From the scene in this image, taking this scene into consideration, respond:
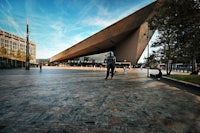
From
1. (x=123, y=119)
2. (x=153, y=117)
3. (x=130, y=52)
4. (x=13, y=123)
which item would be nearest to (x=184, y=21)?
(x=153, y=117)

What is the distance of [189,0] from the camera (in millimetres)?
5539

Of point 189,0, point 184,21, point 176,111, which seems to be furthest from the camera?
point 184,21

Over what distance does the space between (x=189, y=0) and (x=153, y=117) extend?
5508mm

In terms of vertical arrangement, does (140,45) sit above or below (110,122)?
above

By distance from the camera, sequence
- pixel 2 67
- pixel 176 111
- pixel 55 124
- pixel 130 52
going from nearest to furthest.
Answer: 1. pixel 55 124
2. pixel 176 111
3. pixel 2 67
4. pixel 130 52

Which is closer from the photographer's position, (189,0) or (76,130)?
(76,130)

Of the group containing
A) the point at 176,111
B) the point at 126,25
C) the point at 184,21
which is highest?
the point at 126,25

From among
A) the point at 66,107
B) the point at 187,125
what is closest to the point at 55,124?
the point at 66,107

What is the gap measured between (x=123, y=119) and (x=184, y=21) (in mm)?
5707

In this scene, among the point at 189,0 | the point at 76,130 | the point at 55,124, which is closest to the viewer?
the point at 76,130

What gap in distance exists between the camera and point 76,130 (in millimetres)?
2037

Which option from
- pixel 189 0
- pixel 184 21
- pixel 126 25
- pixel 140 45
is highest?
pixel 126 25

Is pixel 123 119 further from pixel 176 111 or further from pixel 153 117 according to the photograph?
pixel 176 111

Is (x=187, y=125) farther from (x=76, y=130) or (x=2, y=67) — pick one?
(x=2, y=67)
